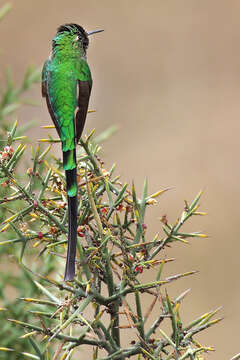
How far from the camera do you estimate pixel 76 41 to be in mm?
1778

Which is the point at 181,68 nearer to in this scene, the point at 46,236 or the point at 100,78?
the point at 100,78

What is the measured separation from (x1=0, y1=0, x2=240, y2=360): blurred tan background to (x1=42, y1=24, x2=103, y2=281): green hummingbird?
3.98 metres

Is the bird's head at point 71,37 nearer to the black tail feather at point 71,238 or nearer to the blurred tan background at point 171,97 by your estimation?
the black tail feather at point 71,238

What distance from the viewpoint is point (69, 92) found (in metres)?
1.52

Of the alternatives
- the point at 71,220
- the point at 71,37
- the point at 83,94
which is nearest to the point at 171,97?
the point at 71,37

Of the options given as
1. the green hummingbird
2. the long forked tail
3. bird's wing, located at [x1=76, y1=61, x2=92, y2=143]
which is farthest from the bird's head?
the long forked tail

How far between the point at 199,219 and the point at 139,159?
43.4 inches

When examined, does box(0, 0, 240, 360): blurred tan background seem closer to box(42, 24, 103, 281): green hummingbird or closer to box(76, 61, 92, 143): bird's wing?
box(42, 24, 103, 281): green hummingbird

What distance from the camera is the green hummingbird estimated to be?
116 centimetres

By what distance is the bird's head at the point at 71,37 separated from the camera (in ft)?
5.81

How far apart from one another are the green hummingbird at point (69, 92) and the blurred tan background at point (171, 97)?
3981mm

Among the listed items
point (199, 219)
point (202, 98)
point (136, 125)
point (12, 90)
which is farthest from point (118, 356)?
point (202, 98)

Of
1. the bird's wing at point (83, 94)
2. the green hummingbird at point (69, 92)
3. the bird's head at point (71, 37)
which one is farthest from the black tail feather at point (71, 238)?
the bird's head at point (71, 37)

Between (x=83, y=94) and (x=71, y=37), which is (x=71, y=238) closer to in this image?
(x=83, y=94)
